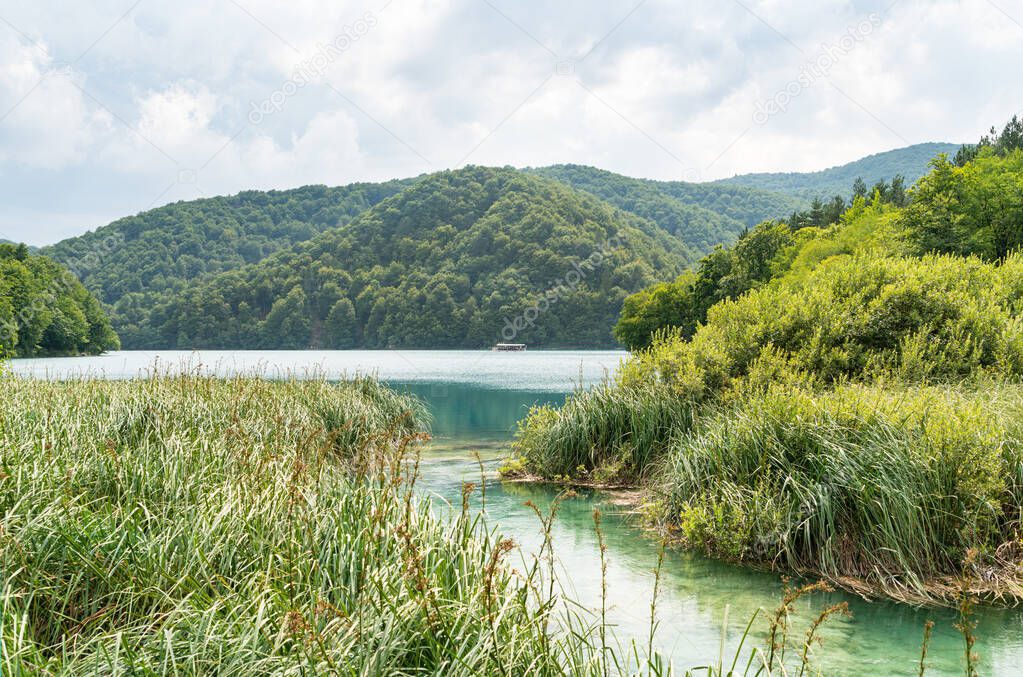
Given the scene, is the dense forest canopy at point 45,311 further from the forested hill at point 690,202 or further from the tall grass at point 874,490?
the forested hill at point 690,202

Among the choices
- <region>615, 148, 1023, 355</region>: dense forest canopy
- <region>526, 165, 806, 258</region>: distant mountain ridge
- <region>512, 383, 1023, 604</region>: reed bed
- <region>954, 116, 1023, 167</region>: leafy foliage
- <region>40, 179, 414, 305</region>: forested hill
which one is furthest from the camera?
<region>526, 165, 806, 258</region>: distant mountain ridge

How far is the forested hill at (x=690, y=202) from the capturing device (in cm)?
10281

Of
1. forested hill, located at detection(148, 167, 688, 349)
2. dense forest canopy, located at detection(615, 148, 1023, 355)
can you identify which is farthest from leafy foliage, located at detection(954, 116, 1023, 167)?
forested hill, located at detection(148, 167, 688, 349)

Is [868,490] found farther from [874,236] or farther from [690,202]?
[690,202]

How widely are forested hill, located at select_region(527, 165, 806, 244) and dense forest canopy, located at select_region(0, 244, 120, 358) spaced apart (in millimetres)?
74640

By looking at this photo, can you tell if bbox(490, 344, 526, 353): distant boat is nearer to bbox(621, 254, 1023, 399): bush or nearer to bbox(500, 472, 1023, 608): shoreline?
bbox(621, 254, 1023, 399): bush

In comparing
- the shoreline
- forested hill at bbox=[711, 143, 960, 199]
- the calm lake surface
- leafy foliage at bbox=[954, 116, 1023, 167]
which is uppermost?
forested hill at bbox=[711, 143, 960, 199]

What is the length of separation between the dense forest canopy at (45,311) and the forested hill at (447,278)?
60.2 ft

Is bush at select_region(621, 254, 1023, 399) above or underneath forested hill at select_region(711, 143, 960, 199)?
underneath

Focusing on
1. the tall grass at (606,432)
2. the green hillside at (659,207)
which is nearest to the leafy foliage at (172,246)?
the green hillside at (659,207)

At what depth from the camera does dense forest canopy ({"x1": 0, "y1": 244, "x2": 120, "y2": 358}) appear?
2034 inches

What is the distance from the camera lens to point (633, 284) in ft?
261

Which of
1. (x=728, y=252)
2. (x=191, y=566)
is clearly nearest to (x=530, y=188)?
(x=728, y=252)

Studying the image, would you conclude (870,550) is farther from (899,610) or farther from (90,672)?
(90,672)
